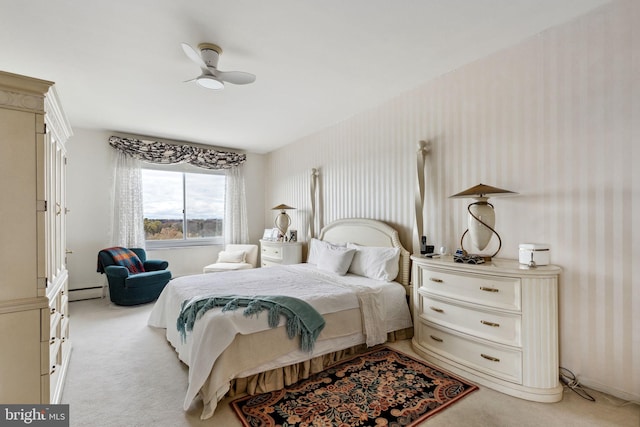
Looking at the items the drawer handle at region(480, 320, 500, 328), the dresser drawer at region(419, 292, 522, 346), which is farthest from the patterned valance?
the drawer handle at region(480, 320, 500, 328)

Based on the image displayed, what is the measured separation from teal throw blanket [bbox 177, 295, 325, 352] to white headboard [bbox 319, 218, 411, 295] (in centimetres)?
128

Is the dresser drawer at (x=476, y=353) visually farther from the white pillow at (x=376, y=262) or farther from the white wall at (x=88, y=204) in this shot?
the white wall at (x=88, y=204)

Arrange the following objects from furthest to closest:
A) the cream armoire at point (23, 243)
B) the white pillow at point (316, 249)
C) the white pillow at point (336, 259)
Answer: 1. the white pillow at point (316, 249)
2. the white pillow at point (336, 259)
3. the cream armoire at point (23, 243)

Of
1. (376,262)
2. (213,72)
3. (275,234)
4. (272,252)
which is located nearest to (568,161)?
(376,262)

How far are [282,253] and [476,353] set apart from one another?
3.18m

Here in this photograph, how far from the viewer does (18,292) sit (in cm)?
155

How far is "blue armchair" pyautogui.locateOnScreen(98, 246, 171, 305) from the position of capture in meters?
4.11

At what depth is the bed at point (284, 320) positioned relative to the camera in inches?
78.5

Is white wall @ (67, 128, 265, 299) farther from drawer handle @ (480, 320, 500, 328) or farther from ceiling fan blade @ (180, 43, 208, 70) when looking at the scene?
drawer handle @ (480, 320, 500, 328)

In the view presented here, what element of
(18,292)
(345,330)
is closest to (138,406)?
(18,292)

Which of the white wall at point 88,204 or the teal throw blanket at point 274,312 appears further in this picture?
the white wall at point 88,204

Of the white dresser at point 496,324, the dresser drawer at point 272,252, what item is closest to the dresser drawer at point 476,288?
the white dresser at point 496,324

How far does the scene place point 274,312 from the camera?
7.23ft

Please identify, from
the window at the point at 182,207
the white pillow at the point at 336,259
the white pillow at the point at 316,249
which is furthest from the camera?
the window at the point at 182,207
